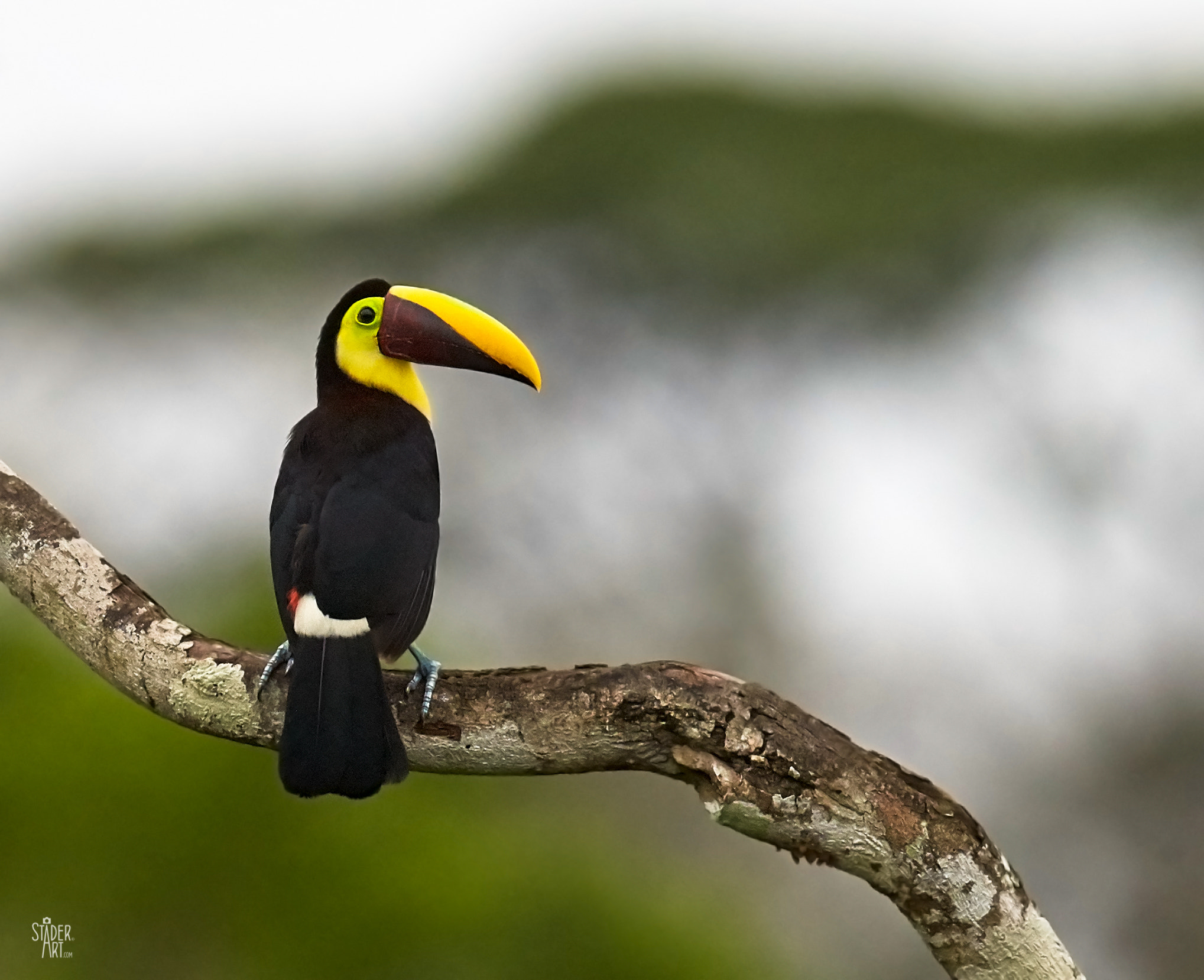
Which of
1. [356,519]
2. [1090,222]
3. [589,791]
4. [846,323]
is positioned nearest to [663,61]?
[846,323]

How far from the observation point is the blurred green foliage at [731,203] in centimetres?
923

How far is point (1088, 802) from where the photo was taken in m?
7.41

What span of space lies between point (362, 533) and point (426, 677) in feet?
0.92

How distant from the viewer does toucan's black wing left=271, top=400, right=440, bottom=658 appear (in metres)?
2.19

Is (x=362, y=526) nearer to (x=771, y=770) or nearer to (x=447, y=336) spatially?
(x=447, y=336)

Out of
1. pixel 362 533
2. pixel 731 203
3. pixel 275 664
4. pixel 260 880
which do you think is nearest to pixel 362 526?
pixel 362 533

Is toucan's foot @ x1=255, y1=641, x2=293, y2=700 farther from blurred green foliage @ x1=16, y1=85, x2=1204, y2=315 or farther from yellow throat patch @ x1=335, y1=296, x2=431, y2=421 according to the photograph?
blurred green foliage @ x1=16, y1=85, x2=1204, y2=315

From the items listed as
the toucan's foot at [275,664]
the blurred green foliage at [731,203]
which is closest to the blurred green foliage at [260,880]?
the toucan's foot at [275,664]

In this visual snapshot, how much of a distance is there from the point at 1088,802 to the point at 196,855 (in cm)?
503

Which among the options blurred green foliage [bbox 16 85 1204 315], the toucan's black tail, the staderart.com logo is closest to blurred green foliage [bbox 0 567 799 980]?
the staderart.com logo

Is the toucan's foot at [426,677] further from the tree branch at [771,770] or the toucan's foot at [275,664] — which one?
the toucan's foot at [275,664]

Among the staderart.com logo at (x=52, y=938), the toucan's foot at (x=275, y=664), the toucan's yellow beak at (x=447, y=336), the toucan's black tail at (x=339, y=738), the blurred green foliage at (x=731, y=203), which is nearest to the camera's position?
the toucan's black tail at (x=339, y=738)

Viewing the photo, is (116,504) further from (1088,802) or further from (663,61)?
(1088,802)

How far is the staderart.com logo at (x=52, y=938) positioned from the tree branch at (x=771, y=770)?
2.09 meters
